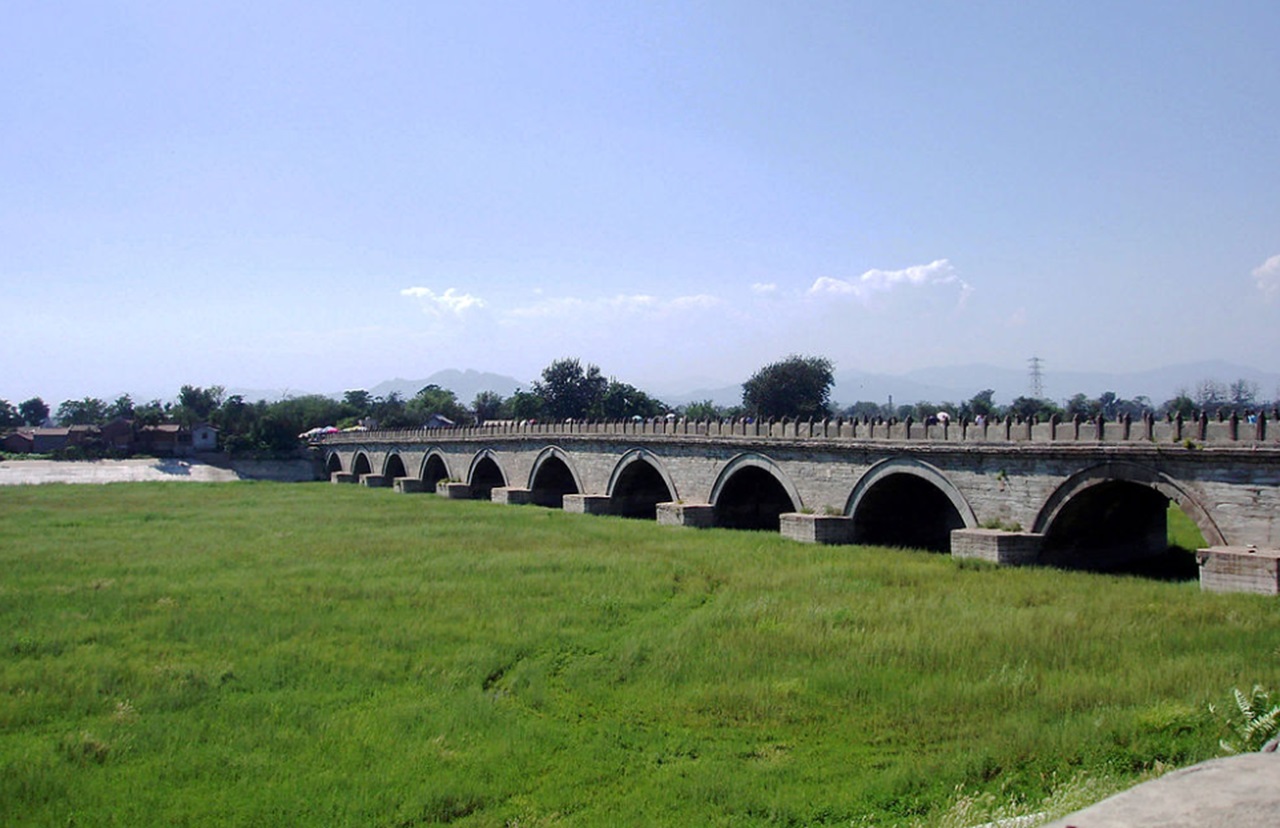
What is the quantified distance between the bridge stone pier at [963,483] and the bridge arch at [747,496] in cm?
5

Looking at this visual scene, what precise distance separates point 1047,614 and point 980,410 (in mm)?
67281

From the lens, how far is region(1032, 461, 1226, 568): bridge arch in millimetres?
17891

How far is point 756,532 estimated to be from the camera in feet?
90.9

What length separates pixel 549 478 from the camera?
4353cm

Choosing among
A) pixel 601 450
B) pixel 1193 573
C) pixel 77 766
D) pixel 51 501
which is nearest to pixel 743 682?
pixel 77 766

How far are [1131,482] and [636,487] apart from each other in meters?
21.5

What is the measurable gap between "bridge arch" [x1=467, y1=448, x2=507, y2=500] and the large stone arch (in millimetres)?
31399

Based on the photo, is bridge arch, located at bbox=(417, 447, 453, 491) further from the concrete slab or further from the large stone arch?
the concrete slab

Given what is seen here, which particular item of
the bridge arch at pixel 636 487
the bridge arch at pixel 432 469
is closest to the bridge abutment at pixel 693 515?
the bridge arch at pixel 636 487

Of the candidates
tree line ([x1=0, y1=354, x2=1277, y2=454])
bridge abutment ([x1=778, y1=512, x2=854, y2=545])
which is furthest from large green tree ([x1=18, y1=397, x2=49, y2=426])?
bridge abutment ([x1=778, y1=512, x2=854, y2=545])

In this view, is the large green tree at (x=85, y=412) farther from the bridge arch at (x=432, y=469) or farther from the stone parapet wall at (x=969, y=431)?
the stone parapet wall at (x=969, y=431)

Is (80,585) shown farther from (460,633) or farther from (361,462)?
(361,462)

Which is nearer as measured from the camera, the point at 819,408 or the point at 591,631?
the point at 591,631

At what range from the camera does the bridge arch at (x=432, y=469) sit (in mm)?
55469
